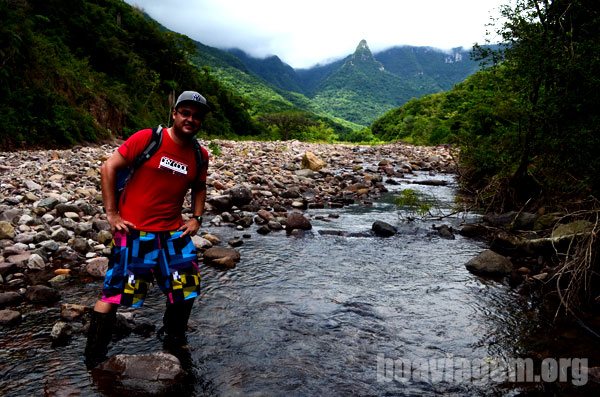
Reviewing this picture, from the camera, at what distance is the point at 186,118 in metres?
3.49

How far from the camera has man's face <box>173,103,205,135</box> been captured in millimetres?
3492

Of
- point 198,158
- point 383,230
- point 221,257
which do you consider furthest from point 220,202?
point 198,158

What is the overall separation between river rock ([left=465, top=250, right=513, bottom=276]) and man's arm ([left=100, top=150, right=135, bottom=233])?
5.80 metres

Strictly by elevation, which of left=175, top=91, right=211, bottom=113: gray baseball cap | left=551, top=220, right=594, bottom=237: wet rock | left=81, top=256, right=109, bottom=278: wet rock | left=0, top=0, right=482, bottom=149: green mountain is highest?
left=0, top=0, right=482, bottom=149: green mountain

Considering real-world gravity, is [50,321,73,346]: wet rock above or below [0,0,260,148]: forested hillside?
below

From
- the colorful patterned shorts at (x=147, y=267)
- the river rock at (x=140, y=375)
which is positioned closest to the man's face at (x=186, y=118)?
the colorful patterned shorts at (x=147, y=267)

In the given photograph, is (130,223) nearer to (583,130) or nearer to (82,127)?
(583,130)

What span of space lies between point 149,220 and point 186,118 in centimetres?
96

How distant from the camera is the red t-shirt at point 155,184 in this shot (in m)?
3.48

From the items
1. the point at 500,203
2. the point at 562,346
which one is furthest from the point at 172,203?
the point at 500,203

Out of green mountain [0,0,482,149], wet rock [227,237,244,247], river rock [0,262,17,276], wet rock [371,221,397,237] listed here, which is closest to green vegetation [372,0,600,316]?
wet rock [371,221,397,237]

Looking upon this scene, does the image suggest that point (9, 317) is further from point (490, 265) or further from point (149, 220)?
point (490, 265)

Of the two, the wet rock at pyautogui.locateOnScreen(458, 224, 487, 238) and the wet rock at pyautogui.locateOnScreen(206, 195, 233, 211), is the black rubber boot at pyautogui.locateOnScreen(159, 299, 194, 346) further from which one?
the wet rock at pyautogui.locateOnScreen(458, 224, 487, 238)

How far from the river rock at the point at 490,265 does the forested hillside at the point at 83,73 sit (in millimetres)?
15634
